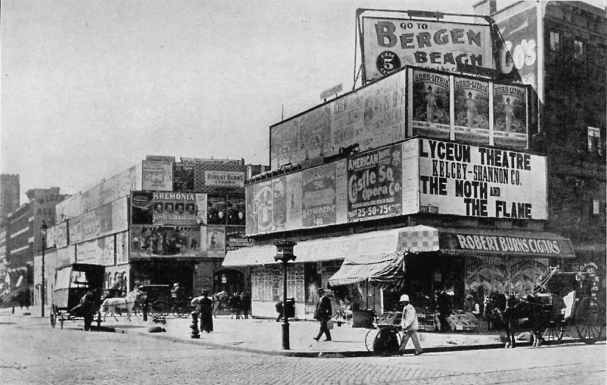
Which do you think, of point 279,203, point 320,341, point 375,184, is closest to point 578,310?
point 320,341

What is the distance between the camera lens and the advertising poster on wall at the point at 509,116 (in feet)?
99.3

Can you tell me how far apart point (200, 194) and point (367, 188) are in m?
30.5

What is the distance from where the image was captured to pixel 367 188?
98.3 ft

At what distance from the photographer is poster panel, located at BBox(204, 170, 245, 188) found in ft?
196

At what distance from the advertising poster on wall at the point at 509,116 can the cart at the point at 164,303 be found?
915 inches

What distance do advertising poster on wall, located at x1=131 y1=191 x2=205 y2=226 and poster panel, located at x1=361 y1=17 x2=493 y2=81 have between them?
29480mm

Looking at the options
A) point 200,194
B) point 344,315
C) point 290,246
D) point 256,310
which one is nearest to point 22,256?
point 200,194

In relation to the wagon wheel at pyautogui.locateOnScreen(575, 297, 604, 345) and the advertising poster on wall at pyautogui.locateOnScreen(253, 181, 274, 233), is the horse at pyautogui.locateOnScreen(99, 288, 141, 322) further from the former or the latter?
the wagon wheel at pyautogui.locateOnScreen(575, 297, 604, 345)

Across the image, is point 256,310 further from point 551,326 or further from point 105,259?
point 105,259

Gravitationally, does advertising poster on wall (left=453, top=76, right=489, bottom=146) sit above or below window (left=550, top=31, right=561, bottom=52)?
below

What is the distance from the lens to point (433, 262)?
92.0 feet

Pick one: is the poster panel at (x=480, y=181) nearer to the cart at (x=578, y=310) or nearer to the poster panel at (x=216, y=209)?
the cart at (x=578, y=310)

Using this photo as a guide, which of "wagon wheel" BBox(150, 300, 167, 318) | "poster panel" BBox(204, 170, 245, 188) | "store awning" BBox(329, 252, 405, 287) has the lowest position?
"wagon wheel" BBox(150, 300, 167, 318)

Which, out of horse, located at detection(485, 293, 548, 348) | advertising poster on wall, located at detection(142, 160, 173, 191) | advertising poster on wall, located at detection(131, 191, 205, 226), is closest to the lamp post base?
horse, located at detection(485, 293, 548, 348)
